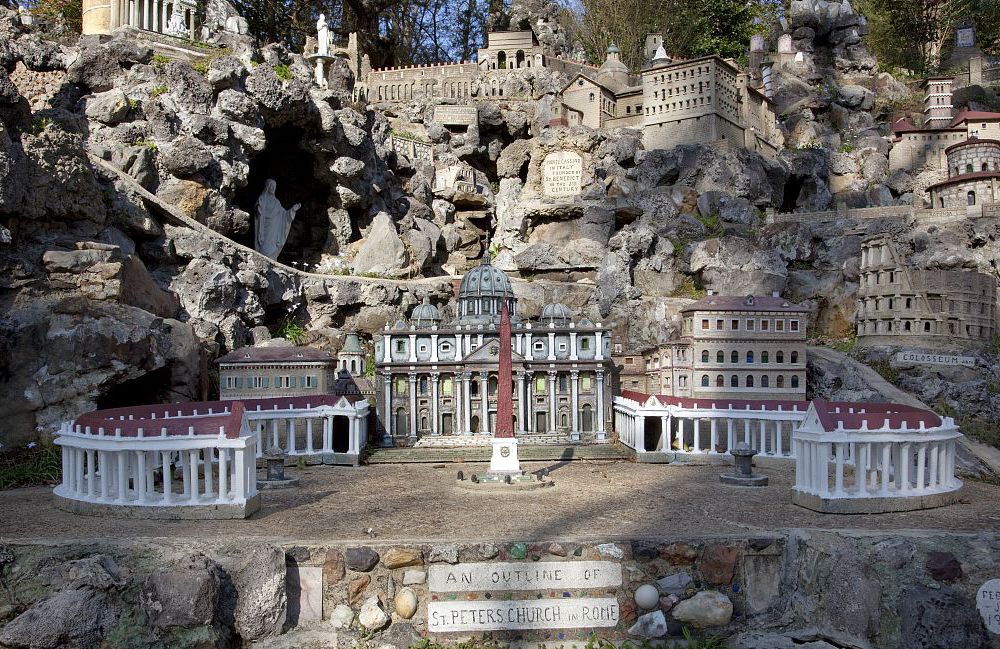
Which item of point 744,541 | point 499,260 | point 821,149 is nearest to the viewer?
point 744,541

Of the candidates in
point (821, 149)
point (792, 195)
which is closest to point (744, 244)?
point (792, 195)

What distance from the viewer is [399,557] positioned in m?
21.5

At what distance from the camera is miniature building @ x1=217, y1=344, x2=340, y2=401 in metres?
48.0

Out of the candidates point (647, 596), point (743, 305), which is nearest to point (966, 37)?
point (743, 305)

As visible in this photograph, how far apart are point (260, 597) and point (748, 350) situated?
3594 centimetres

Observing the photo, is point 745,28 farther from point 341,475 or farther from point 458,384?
point 341,475

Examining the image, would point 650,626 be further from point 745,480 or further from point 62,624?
point 62,624

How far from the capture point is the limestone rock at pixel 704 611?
2134cm

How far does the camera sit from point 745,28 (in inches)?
3863

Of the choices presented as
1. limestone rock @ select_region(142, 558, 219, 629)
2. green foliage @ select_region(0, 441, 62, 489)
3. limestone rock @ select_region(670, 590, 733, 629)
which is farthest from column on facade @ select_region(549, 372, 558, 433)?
limestone rock @ select_region(142, 558, 219, 629)

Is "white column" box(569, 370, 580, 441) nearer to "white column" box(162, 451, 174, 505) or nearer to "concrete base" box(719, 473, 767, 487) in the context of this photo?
"concrete base" box(719, 473, 767, 487)

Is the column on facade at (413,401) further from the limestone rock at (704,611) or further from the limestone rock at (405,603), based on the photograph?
the limestone rock at (704,611)

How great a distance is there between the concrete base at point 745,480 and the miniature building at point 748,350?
51.5 feet

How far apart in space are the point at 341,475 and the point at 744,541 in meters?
21.9
